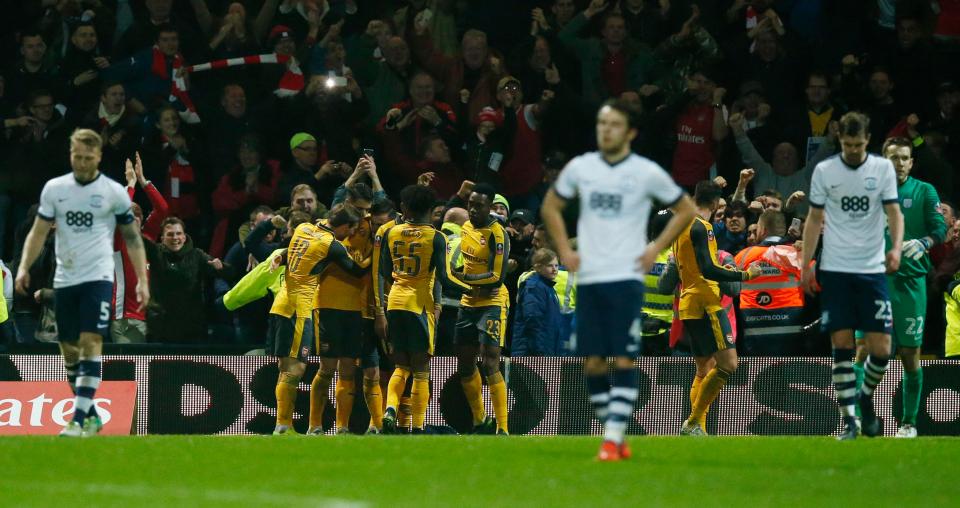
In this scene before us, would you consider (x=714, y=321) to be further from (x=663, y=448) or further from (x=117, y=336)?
(x=117, y=336)

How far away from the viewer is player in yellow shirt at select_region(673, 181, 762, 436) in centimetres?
1555

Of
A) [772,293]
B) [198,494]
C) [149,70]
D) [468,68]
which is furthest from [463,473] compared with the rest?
[149,70]

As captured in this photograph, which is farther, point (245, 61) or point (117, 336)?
point (245, 61)

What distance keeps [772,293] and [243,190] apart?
24.1ft

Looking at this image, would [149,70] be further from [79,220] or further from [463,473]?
[463,473]

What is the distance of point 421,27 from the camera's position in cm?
2238

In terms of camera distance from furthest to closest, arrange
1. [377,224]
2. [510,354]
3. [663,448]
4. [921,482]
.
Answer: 1. [510,354]
2. [377,224]
3. [663,448]
4. [921,482]

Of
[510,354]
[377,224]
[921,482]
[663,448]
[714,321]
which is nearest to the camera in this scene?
[921,482]

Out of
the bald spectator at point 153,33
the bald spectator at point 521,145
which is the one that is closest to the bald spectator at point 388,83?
the bald spectator at point 521,145

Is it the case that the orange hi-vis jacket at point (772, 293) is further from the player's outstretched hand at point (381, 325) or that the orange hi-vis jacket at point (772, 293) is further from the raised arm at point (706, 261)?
the player's outstretched hand at point (381, 325)

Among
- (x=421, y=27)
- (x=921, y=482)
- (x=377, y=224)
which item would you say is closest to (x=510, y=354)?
(x=377, y=224)

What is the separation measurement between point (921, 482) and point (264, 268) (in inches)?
378

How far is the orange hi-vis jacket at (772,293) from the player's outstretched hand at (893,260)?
4760 millimetres

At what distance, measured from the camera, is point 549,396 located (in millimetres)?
17609
